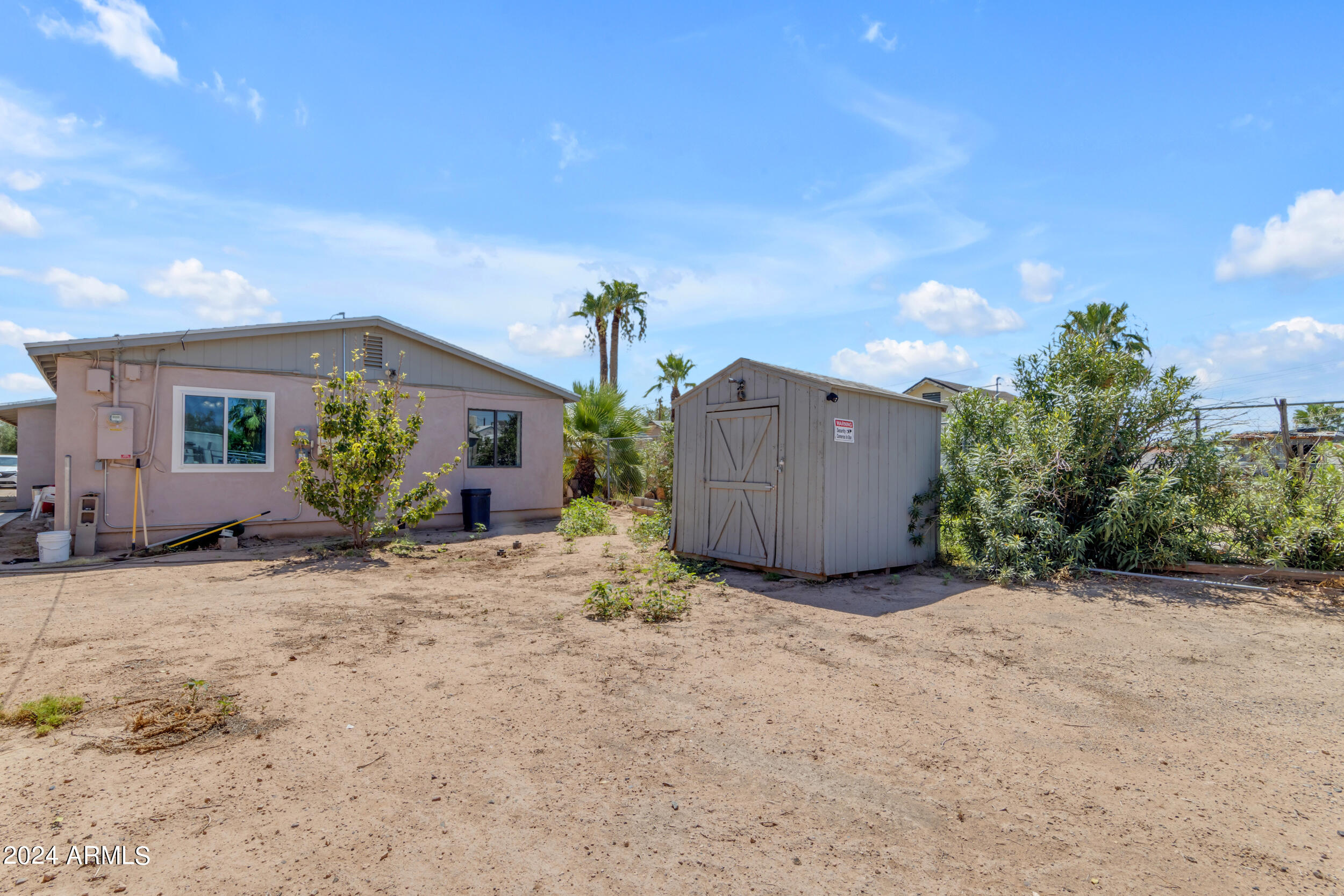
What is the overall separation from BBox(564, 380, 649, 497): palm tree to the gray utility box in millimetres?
8249

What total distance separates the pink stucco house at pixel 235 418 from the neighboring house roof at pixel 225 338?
0.06 feet

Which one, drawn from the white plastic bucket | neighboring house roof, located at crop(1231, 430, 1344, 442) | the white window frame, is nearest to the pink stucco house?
the white window frame

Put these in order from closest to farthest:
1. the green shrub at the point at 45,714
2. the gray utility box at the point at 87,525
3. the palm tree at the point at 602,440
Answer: the green shrub at the point at 45,714
the gray utility box at the point at 87,525
the palm tree at the point at 602,440

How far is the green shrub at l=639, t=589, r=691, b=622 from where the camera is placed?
19.3 ft

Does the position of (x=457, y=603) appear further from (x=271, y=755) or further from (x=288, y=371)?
(x=288, y=371)

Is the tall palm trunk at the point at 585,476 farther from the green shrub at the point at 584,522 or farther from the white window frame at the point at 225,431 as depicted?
the white window frame at the point at 225,431

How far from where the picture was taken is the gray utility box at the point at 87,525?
8789mm

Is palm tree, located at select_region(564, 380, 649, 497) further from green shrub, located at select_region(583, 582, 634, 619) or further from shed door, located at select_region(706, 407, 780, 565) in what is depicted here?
green shrub, located at select_region(583, 582, 634, 619)

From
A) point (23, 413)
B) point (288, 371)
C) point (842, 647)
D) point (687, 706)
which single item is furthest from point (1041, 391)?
point (23, 413)

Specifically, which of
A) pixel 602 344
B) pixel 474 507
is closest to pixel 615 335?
pixel 602 344

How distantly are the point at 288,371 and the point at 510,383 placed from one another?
12.9 ft

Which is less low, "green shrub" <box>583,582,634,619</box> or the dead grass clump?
"green shrub" <box>583,582,634,619</box>

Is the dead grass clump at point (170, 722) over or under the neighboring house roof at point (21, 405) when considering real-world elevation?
under

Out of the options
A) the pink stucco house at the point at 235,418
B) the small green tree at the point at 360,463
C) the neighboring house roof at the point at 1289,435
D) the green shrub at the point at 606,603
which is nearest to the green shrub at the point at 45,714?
the green shrub at the point at 606,603
